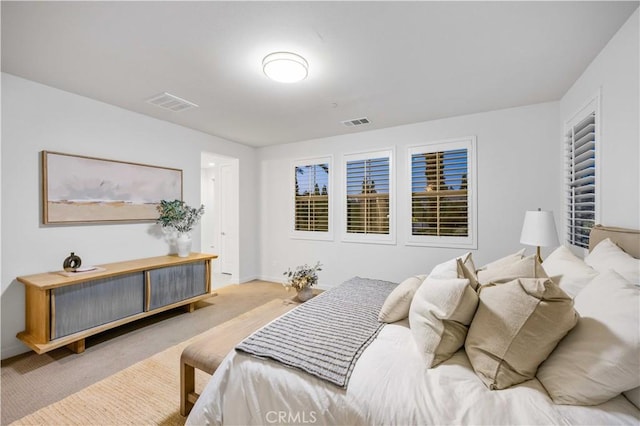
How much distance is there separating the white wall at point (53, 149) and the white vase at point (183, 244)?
0.34 metres

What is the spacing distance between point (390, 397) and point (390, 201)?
3348mm

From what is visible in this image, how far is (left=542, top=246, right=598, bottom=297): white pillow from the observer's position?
1.47 m

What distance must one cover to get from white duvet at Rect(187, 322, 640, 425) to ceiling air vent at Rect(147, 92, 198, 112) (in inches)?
113

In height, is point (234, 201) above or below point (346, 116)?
below

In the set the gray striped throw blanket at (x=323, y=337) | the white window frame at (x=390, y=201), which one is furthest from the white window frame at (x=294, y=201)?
the gray striped throw blanket at (x=323, y=337)

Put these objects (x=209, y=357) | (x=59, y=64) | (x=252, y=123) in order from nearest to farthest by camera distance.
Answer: (x=209, y=357), (x=59, y=64), (x=252, y=123)

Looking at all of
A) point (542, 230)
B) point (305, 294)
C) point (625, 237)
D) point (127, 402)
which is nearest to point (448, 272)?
point (625, 237)

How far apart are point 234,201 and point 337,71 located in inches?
140

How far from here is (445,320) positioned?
1338 mm

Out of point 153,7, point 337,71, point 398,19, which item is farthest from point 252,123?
point 398,19

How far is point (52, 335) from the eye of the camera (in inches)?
94.4

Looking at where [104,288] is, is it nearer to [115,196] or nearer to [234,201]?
[115,196]

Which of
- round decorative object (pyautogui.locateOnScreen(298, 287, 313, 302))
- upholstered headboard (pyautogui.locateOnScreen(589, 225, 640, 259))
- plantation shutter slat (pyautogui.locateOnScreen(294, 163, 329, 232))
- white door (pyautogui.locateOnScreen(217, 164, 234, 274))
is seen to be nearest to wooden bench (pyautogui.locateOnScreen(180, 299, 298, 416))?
round decorative object (pyautogui.locateOnScreen(298, 287, 313, 302))

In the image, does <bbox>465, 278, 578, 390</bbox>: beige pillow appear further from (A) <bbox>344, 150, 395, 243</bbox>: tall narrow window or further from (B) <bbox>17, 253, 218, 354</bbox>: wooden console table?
(B) <bbox>17, 253, 218, 354</bbox>: wooden console table
